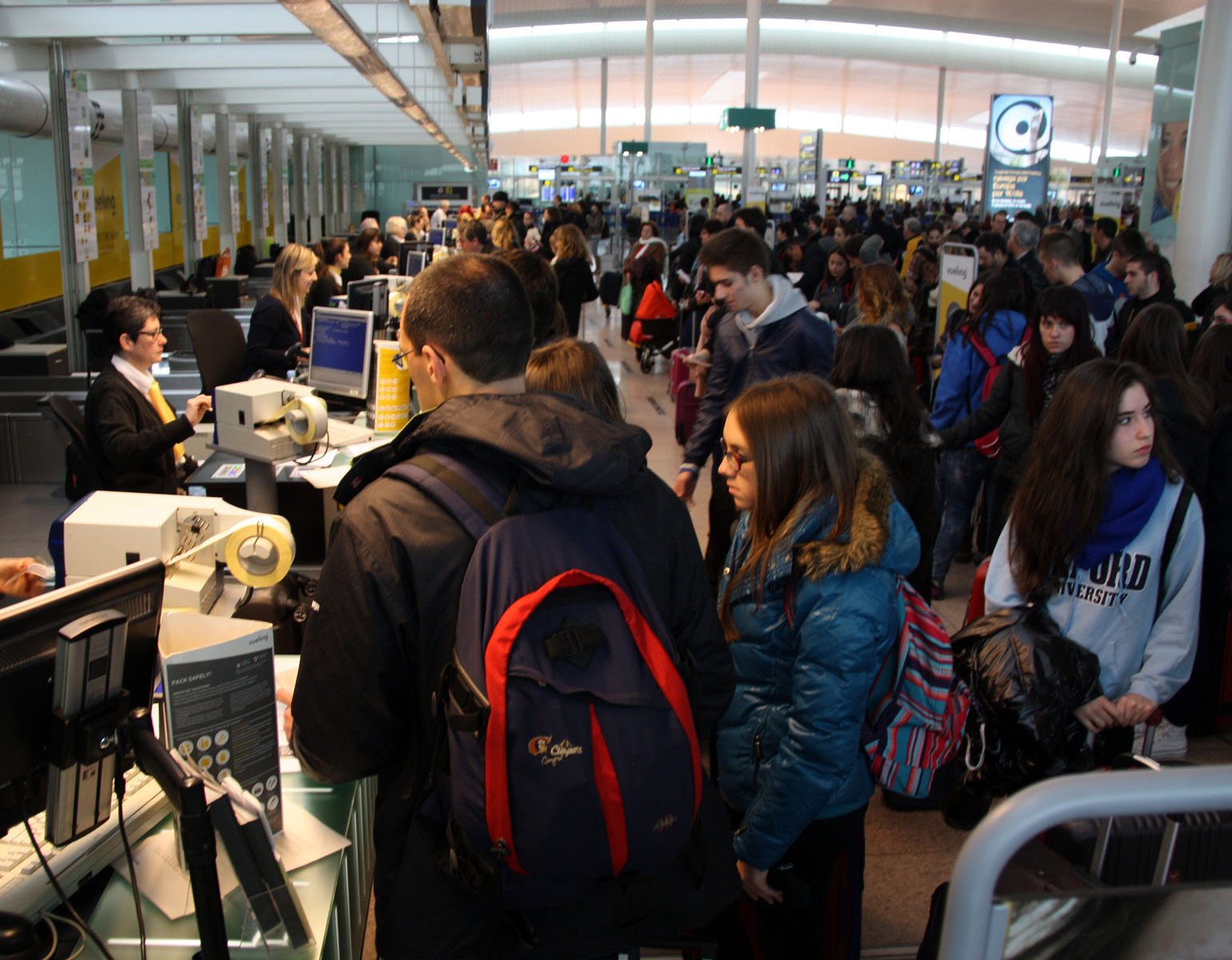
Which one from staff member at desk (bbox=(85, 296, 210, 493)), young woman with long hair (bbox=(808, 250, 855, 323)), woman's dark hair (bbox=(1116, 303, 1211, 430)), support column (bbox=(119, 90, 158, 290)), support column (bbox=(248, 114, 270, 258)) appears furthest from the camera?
support column (bbox=(248, 114, 270, 258))

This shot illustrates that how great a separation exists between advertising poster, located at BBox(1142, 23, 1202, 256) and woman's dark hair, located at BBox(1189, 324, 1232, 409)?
6.39 metres

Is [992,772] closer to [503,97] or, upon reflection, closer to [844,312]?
[844,312]

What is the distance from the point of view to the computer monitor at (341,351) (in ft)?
16.8

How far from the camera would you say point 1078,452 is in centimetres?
237

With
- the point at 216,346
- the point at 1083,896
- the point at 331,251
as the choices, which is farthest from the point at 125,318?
the point at 331,251

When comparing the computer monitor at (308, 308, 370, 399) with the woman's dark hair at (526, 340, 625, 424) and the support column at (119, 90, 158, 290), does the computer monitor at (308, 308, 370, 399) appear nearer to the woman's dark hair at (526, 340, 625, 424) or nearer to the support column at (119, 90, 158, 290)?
the woman's dark hair at (526, 340, 625, 424)

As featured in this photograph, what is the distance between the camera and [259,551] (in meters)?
2.38

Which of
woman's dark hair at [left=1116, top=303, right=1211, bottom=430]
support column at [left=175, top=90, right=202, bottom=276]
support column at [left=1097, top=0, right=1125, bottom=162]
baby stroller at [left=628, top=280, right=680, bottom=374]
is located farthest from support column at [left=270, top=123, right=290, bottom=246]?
support column at [left=1097, top=0, right=1125, bottom=162]

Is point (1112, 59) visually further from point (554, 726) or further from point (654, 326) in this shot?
point (554, 726)

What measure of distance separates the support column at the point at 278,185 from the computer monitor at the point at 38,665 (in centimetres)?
1706

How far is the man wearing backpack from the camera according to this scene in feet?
4.36

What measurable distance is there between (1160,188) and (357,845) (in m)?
9.76

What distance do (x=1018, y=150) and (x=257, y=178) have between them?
10.7 m

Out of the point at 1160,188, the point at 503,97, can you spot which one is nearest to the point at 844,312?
the point at 1160,188
